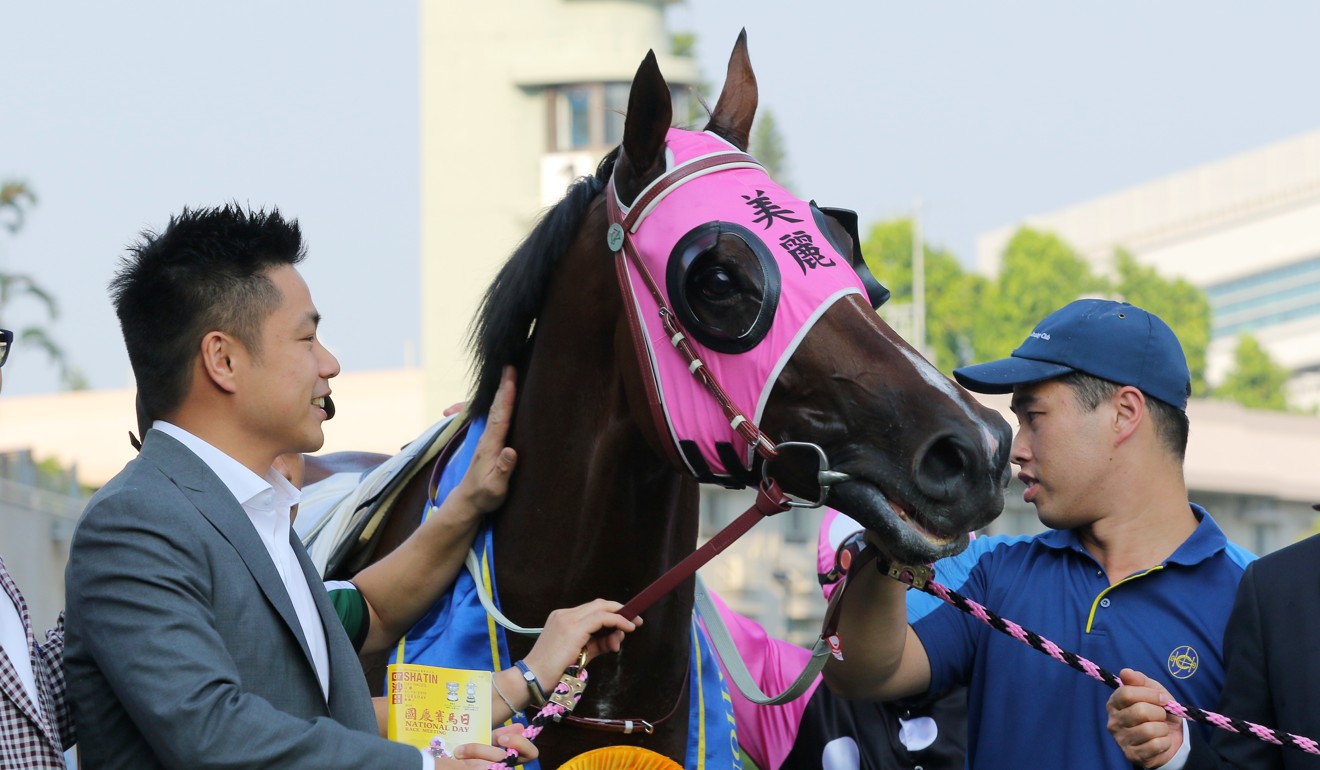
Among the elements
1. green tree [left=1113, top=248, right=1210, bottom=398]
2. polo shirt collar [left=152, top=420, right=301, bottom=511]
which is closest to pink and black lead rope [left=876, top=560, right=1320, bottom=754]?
polo shirt collar [left=152, top=420, right=301, bottom=511]

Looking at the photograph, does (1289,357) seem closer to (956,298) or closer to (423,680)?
(956,298)

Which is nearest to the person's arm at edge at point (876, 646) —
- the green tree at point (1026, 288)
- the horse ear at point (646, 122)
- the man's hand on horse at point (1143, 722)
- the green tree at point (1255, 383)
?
the man's hand on horse at point (1143, 722)

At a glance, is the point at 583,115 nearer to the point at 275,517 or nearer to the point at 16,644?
the point at 275,517

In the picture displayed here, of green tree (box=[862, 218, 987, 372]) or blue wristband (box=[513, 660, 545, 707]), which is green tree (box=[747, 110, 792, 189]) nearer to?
green tree (box=[862, 218, 987, 372])

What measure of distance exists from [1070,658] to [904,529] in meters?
0.51

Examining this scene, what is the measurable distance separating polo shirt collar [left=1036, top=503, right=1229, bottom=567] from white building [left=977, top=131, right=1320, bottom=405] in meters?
72.9

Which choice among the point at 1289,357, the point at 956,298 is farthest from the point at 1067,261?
A: the point at 1289,357

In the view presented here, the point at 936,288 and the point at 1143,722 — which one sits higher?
the point at 936,288

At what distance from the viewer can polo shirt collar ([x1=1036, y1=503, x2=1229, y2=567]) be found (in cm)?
308

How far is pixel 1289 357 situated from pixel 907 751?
7632 centimetres

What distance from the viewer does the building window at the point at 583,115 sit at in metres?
27.6

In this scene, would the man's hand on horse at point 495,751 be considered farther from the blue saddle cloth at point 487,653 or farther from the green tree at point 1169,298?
the green tree at point 1169,298

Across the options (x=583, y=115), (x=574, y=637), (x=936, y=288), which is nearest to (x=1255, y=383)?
(x=936, y=288)

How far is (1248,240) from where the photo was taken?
254 feet
